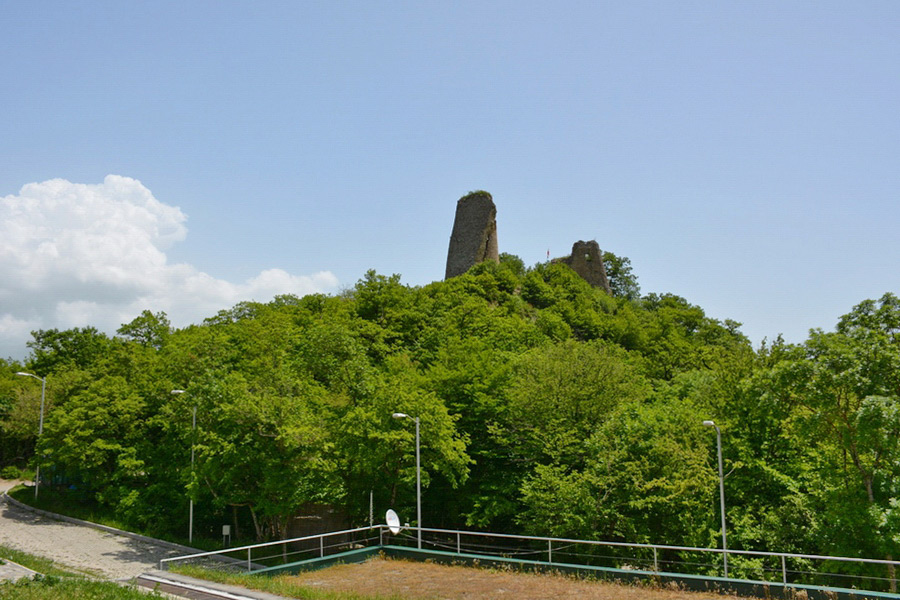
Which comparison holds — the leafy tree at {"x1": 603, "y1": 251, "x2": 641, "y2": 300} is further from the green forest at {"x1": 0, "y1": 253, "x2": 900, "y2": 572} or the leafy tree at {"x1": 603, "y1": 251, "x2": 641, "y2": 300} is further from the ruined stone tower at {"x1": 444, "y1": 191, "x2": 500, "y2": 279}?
the green forest at {"x1": 0, "y1": 253, "x2": 900, "y2": 572}

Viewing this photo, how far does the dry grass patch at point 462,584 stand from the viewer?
1312 centimetres

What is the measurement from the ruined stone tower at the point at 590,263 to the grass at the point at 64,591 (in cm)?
7912

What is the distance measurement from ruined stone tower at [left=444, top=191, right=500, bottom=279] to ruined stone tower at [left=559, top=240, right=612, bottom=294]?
625 inches

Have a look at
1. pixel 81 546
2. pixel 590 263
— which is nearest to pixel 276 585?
pixel 81 546

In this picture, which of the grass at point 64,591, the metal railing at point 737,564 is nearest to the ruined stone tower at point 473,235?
the metal railing at point 737,564

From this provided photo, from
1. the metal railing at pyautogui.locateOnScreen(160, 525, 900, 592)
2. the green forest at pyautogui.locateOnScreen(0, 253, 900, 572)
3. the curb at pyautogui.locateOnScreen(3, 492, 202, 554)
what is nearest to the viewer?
the metal railing at pyautogui.locateOnScreen(160, 525, 900, 592)

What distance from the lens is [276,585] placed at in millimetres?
13531

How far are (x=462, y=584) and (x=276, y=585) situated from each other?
152 inches

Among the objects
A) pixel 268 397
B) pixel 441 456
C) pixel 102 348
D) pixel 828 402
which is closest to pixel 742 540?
pixel 828 402

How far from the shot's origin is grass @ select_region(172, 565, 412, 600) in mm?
12594

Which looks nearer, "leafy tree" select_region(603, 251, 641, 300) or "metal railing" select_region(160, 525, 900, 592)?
"metal railing" select_region(160, 525, 900, 592)

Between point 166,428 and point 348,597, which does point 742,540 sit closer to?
point 348,597

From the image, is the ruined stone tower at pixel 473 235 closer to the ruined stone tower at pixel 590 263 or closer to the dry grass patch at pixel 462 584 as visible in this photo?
the ruined stone tower at pixel 590 263

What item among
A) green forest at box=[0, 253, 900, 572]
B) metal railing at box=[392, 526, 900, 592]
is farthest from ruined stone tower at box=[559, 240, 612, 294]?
metal railing at box=[392, 526, 900, 592]
